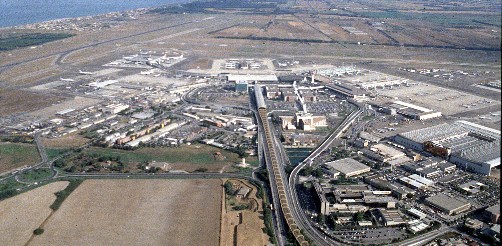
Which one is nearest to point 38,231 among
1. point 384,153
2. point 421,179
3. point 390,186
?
point 390,186

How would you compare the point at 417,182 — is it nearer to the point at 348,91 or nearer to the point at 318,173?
the point at 318,173

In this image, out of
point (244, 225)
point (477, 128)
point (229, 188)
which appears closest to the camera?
point (244, 225)

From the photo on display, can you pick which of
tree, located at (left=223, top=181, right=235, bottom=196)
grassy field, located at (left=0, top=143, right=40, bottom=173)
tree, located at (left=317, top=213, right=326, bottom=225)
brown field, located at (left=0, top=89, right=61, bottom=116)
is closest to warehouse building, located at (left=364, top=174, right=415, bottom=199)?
tree, located at (left=317, top=213, right=326, bottom=225)

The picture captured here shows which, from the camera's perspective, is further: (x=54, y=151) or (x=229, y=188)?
(x=54, y=151)

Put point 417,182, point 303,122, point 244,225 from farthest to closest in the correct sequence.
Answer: point 303,122
point 417,182
point 244,225

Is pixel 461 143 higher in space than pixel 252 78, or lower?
higher

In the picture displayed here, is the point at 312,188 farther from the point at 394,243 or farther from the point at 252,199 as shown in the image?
the point at 394,243

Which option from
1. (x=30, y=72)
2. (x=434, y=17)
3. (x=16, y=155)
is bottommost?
(x=16, y=155)
